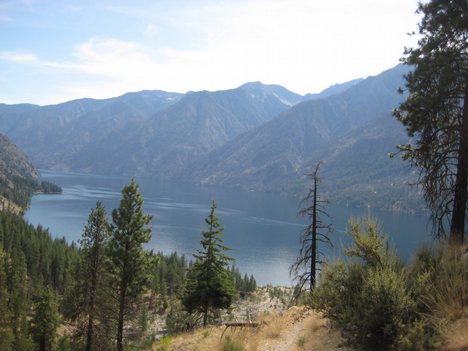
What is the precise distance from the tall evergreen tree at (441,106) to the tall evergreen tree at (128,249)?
21162 mm

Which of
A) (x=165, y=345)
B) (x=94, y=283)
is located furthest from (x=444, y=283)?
(x=94, y=283)

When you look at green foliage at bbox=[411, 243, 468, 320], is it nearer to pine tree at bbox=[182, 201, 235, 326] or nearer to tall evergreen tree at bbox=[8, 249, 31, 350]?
pine tree at bbox=[182, 201, 235, 326]

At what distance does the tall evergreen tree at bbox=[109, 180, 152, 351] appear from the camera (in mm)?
30219

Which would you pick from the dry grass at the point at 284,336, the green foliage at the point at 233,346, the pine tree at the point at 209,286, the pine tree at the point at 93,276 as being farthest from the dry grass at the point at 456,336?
the pine tree at the point at 93,276

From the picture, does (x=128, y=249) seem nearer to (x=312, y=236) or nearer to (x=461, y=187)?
(x=312, y=236)

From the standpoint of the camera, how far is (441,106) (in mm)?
15312

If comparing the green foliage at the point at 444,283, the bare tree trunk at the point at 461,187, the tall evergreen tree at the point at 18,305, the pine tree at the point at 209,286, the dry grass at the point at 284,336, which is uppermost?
the bare tree trunk at the point at 461,187

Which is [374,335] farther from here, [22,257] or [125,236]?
[22,257]

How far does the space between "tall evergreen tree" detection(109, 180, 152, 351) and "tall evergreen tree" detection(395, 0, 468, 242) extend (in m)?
21.2

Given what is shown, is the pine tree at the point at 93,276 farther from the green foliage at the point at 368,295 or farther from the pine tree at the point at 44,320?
the pine tree at the point at 44,320

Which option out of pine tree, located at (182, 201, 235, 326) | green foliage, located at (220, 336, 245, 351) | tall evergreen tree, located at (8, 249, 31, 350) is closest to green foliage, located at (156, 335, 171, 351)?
green foliage, located at (220, 336, 245, 351)

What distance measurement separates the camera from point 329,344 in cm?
1108

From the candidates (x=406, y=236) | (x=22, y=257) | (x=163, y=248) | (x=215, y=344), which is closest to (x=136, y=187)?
(x=215, y=344)

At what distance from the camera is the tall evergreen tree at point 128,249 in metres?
30.2
